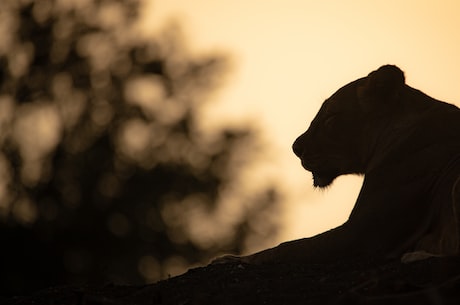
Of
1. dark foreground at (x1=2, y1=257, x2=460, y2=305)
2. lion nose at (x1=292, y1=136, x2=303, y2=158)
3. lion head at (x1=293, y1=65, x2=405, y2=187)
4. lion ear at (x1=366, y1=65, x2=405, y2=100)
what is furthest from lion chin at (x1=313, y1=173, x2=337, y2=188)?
dark foreground at (x1=2, y1=257, x2=460, y2=305)

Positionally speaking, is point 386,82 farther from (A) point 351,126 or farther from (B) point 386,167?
(B) point 386,167

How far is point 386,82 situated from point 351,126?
60 centimetres

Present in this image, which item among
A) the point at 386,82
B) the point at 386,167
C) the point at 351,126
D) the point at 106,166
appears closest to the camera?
the point at 386,167

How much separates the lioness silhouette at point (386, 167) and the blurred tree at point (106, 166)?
17977 mm

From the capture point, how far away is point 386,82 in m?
15.4

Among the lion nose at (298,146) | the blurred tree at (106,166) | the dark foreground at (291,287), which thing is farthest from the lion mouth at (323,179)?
the blurred tree at (106,166)

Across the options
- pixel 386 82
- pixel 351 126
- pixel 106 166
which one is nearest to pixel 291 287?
pixel 386 82

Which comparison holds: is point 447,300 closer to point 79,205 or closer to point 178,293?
point 178,293

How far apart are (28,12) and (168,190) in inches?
194

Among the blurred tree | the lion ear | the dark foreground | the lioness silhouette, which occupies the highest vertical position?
the blurred tree

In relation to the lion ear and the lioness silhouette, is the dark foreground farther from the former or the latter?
the lion ear

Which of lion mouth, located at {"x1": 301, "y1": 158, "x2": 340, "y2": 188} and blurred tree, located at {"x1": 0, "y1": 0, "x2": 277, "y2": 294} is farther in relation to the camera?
blurred tree, located at {"x1": 0, "y1": 0, "x2": 277, "y2": 294}

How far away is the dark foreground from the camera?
11055 millimetres

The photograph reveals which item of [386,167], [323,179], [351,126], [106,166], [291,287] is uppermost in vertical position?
[106,166]
